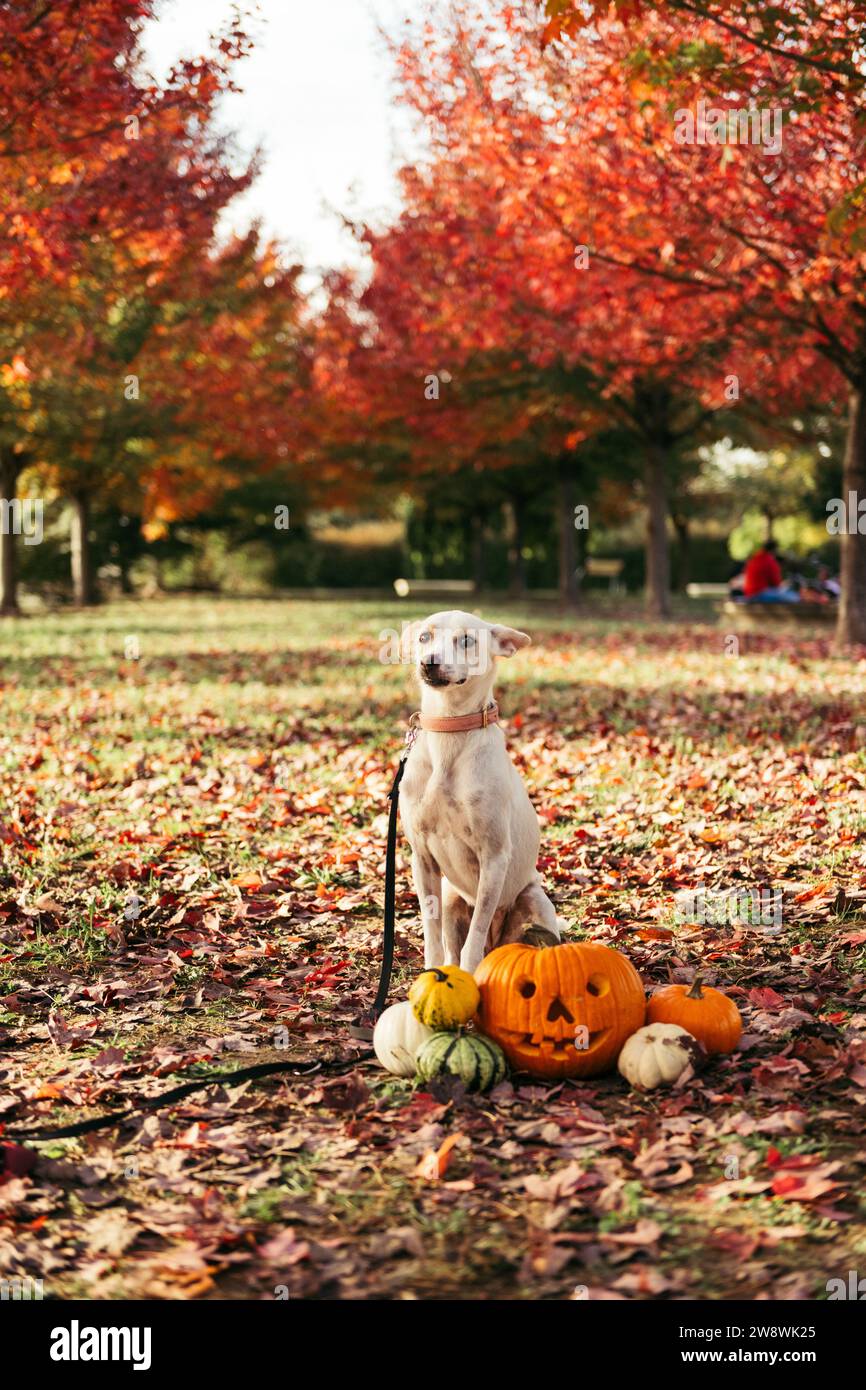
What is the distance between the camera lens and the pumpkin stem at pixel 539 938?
432 centimetres

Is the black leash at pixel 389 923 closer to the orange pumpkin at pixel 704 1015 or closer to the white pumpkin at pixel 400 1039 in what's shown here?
the white pumpkin at pixel 400 1039

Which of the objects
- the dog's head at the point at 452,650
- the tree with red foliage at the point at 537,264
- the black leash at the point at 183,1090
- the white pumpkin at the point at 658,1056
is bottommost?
the black leash at the point at 183,1090

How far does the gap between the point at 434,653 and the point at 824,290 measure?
12.4 meters

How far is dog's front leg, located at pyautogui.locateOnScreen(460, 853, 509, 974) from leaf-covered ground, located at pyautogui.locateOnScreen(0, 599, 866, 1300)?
18.8 inches

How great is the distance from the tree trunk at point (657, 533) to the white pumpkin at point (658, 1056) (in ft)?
69.1

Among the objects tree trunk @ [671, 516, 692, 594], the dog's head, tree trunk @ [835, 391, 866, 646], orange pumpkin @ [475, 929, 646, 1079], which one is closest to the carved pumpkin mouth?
orange pumpkin @ [475, 929, 646, 1079]

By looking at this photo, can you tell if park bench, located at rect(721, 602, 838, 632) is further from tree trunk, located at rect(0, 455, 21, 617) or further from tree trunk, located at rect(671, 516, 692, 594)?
tree trunk, located at rect(671, 516, 692, 594)

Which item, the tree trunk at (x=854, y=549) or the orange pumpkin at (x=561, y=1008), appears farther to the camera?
the tree trunk at (x=854, y=549)

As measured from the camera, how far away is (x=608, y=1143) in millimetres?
3674

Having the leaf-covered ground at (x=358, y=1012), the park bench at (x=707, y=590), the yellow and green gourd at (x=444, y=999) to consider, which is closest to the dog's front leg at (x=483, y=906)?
the yellow and green gourd at (x=444, y=999)

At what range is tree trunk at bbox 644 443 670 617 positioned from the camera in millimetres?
24781

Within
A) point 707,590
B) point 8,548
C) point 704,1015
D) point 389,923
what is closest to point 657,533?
point 8,548

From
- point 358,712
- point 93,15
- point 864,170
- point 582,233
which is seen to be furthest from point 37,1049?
point 582,233
